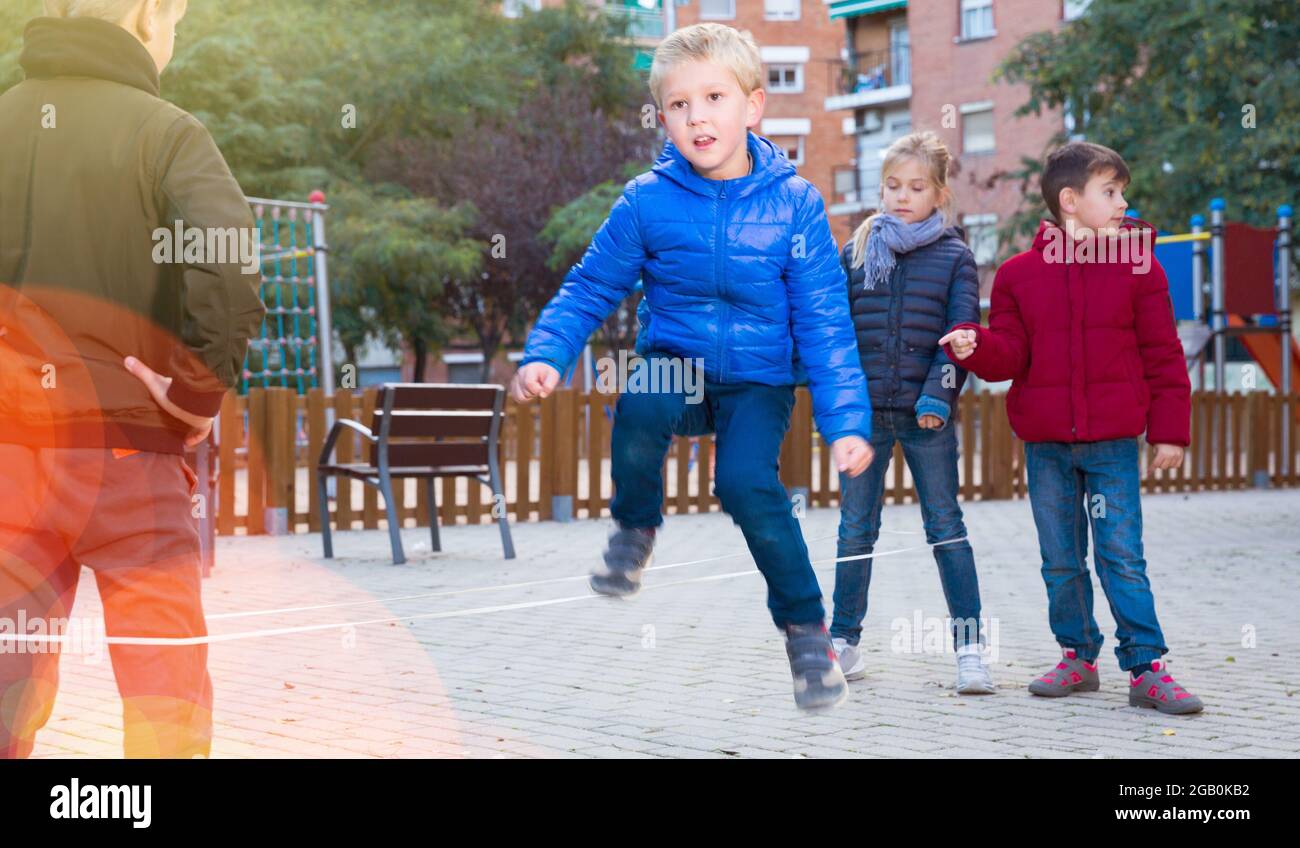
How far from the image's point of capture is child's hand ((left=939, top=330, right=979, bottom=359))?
522 centimetres

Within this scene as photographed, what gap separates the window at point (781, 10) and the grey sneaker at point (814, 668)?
54661 mm

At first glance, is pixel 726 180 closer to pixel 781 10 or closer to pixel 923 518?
pixel 923 518

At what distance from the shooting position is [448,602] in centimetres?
880

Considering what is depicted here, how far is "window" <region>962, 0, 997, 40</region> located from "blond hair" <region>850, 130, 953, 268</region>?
134 feet

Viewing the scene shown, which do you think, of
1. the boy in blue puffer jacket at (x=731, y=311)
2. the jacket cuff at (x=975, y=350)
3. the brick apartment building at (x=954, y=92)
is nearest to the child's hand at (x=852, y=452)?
the boy in blue puffer jacket at (x=731, y=311)

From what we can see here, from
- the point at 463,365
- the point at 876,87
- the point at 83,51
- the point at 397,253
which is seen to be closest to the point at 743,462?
the point at 83,51

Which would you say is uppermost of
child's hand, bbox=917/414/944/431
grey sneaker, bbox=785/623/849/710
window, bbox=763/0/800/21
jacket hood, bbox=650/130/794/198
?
window, bbox=763/0/800/21

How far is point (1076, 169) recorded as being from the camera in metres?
5.65

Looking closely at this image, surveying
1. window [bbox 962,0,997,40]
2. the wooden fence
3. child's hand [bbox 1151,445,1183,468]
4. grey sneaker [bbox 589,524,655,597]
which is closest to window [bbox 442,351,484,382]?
window [bbox 962,0,997,40]

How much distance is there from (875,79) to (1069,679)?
4556cm

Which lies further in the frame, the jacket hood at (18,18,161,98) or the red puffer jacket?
the red puffer jacket

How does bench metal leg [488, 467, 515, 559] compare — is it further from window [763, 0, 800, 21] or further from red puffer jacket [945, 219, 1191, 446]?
window [763, 0, 800, 21]
